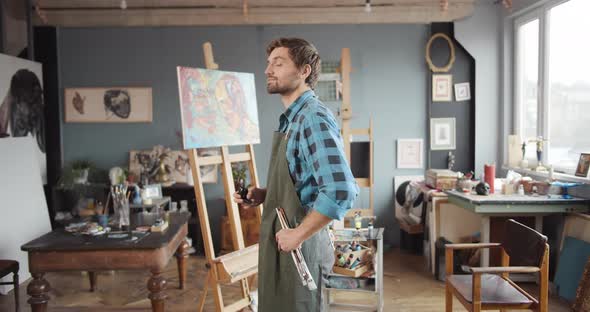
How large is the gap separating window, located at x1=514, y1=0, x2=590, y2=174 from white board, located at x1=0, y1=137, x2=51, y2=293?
5238 millimetres

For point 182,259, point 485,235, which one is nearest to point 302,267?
point 182,259

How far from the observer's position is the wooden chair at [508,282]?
269 cm

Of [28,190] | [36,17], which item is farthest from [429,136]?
[36,17]

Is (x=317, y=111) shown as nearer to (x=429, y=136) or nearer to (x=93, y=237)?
(x=93, y=237)

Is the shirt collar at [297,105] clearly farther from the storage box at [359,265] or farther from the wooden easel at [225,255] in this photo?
the storage box at [359,265]

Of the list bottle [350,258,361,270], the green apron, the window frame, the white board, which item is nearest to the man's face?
the green apron

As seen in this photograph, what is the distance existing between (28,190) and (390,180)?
4.06m

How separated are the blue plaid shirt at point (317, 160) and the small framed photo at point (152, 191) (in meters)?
3.49

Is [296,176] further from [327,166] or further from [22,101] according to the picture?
[22,101]

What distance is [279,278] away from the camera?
1876 mm

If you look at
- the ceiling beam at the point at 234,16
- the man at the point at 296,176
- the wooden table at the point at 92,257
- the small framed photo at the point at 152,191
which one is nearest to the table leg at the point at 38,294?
the wooden table at the point at 92,257

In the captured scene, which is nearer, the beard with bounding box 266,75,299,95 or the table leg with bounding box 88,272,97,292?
the beard with bounding box 266,75,299,95

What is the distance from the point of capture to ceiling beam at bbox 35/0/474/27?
18.7ft

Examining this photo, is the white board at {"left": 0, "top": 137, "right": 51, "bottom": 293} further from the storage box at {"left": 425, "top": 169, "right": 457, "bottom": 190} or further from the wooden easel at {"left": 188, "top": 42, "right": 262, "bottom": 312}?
the storage box at {"left": 425, "top": 169, "right": 457, "bottom": 190}
